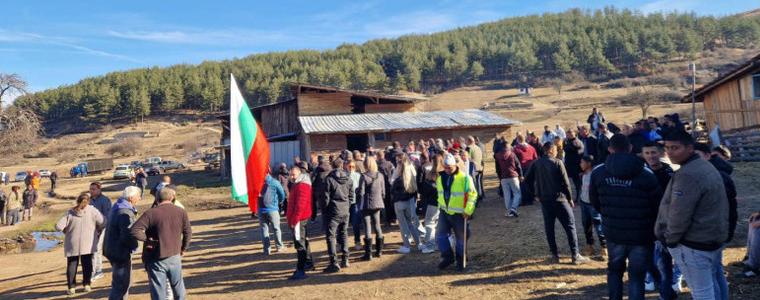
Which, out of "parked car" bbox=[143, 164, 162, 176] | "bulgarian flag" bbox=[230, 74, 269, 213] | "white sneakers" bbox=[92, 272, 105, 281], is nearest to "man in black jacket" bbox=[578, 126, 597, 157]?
"bulgarian flag" bbox=[230, 74, 269, 213]

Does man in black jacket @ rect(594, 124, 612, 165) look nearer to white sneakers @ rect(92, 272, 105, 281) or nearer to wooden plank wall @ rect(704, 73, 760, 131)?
white sneakers @ rect(92, 272, 105, 281)

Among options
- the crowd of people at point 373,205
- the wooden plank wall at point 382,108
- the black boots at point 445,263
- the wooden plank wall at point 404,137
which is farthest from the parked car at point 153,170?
the black boots at point 445,263

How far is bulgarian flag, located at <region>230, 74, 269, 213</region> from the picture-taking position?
7.62 m

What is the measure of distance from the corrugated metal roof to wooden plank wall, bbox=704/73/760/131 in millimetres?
9385

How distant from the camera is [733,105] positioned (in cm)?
1944

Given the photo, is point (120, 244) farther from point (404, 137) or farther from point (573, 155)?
point (404, 137)

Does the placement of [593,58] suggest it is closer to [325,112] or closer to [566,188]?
[325,112]

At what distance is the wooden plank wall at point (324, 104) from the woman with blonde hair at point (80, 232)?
2191cm

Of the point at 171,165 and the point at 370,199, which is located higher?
the point at 171,165

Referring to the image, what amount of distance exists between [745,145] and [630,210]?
53.6ft

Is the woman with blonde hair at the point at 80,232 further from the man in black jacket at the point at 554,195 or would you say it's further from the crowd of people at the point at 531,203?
the man in black jacket at the point at 554,195

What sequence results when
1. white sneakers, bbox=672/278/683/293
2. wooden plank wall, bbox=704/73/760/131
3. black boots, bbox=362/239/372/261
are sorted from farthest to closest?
wooden plank wall, bbox=704/73/760/131 → black boots, bbox=362/239/372/261 → white sneakers, bbox=672/278/683/293

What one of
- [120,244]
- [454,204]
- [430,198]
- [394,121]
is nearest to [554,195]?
[454,204]

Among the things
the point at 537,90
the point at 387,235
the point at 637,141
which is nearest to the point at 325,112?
the point at 387,235
